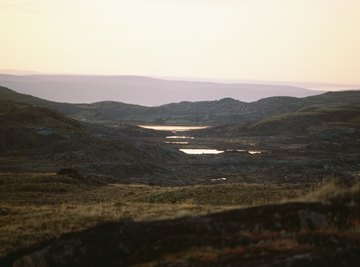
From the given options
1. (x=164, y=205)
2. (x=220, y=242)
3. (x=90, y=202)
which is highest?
(x=220, y=242)

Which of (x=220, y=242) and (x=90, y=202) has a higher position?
(x=220, y=242)

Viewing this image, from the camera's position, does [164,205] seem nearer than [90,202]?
Yes

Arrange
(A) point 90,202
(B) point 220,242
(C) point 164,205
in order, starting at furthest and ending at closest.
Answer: (A) point 90,202
(C) point 164,205
(B) point 220,242

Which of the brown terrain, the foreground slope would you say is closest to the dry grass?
the brown terrain

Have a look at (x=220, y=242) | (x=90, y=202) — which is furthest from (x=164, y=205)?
(x=220, y=242)

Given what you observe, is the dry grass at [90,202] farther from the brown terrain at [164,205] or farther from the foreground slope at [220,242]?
the foreground slope at [220,242]

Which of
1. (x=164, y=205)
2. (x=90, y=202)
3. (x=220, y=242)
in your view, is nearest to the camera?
(x=220, y=242)

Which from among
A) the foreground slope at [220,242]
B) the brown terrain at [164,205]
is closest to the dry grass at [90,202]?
the brown terrain at [164,205]

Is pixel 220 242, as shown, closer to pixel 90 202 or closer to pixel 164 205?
pixel 164 205

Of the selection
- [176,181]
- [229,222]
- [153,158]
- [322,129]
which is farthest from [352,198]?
[322,129]

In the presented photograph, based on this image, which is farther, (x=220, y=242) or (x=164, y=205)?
(x=164, y=205)

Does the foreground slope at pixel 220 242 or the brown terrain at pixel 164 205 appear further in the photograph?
the brown terrain at pixel 164 205

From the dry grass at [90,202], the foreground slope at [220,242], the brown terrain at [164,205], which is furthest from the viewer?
the dry grass at [90,202]

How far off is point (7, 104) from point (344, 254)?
129 metres
